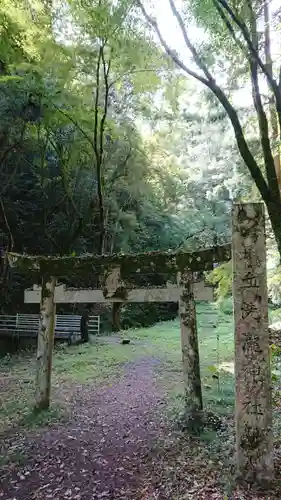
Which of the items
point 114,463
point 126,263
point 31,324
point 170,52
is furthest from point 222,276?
point 31,324

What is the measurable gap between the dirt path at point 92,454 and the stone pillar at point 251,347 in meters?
1.24

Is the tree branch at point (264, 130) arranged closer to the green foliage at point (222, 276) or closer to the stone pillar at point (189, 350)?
the green foliage at point (222, 276)

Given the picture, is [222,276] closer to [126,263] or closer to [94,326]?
[126,263]

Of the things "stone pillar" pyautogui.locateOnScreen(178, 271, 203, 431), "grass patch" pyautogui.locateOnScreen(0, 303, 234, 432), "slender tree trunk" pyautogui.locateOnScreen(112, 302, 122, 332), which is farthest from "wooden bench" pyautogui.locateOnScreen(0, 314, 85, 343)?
"stone pillar" pyautogui.locateOnScreen(178, 271, 203, 431)

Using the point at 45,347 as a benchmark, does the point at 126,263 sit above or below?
above

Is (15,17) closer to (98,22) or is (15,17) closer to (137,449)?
(98,22)

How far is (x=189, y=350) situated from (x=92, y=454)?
184cm

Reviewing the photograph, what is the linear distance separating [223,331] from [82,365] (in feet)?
23.4

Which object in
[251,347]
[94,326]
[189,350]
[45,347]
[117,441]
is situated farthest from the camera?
[94,326]

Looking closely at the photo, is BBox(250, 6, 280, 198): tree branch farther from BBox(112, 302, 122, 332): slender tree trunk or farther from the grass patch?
BBox(112, 302, 122, 332): slender tree trunk

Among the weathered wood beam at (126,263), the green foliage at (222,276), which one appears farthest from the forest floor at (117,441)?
the weathered wood beam at (126,263)

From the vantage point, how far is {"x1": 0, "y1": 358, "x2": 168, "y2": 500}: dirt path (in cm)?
418

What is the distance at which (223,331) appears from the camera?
15.5 m

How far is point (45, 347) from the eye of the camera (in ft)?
20.8
